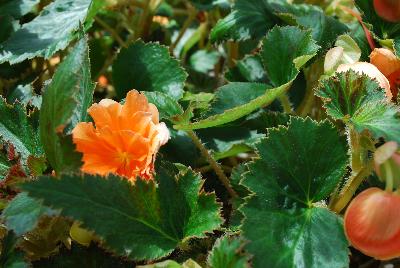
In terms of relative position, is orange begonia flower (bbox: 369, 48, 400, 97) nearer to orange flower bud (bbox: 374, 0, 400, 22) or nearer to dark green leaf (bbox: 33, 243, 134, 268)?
orange flower bud (bbox: 374, 0, 400, 22)

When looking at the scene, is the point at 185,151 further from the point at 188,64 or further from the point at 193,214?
the point at 188,64

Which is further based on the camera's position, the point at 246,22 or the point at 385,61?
the point at 246,22

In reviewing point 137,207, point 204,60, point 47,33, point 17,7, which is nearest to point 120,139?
point 137,207

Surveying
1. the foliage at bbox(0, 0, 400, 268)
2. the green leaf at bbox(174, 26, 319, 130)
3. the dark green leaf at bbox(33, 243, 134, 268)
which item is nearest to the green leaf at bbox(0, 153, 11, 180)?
the foliage at bbox(0, 0, 400, 268)

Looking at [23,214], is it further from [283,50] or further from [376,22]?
[376,22]

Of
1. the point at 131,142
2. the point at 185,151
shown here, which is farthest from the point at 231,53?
the point at 131,142
